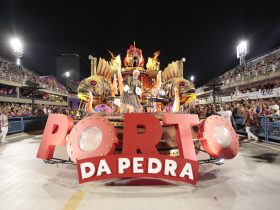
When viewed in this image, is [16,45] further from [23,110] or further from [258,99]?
[258,99]

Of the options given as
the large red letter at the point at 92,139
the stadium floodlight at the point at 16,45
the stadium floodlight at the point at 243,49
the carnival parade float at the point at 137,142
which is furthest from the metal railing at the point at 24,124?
the stadium floodlight at the point at 243,49

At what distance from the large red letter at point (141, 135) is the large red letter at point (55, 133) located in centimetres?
162

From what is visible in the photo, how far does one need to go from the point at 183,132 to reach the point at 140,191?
1593 mm

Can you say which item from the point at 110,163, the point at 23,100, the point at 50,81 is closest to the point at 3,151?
the point at 110,163

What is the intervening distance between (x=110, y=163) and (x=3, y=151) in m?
6.49

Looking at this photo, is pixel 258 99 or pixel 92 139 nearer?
pixel 92 139

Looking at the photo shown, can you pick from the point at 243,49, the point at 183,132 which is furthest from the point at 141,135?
the point at 243,49

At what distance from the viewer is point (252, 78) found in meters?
28.2

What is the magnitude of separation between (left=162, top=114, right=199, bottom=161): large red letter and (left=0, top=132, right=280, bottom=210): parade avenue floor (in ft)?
2.09

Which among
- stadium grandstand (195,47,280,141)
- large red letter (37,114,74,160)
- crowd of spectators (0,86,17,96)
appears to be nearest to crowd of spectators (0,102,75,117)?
crowd of spectators (0,86,17,96)

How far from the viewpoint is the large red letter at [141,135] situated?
16.1ft

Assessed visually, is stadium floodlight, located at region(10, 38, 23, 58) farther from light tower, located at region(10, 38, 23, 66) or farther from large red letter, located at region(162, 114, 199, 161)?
large red letter, located at region(162, 114, 199, 161)

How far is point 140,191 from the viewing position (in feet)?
15.0

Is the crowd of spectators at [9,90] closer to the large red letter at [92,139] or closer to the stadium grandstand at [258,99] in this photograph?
the stadium grandstand at [258,99]
